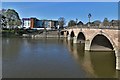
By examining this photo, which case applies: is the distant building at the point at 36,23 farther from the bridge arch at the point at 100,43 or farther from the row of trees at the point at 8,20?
the bridge arch at the point at 100,43

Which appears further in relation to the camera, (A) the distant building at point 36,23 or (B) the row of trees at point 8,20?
(A) the distant building at point 36,23

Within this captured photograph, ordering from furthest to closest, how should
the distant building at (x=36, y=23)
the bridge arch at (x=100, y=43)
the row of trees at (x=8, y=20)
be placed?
the distant building at (x=36, y=23), the row of trees at (x=8, y=20), the bridge arch at (x=100, y=43)

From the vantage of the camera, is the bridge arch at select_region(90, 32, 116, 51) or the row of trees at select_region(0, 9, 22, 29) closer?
the bridge arch at select_region(90, 32, 116, 51)

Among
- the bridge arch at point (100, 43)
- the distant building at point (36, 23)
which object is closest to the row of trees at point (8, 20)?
the distant building at point (36, 23)

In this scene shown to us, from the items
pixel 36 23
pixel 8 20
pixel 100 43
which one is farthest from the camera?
pixel 36 23

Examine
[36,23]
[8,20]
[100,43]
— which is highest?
[36,23]

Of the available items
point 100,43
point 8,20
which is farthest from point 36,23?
point 100,43

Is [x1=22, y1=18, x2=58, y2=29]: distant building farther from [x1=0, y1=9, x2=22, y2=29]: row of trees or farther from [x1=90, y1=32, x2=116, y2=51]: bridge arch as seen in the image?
[x1=90, y1=32, x2=116, y2=51]: bridge arch

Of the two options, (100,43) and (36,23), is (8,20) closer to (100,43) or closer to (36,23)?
(36,23)

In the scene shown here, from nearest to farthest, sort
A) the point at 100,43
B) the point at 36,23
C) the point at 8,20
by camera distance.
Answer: the point at 100,43
the point at 8,20
the point at 36,23

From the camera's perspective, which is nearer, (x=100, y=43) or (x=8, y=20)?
(x=100, y=43)

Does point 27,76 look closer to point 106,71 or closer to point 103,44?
point 106,71

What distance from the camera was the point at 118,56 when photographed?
24125mm

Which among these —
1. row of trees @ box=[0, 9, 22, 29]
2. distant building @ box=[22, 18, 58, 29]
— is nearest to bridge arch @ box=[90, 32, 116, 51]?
row of trees @ box=[0, 9, 22, 29]
